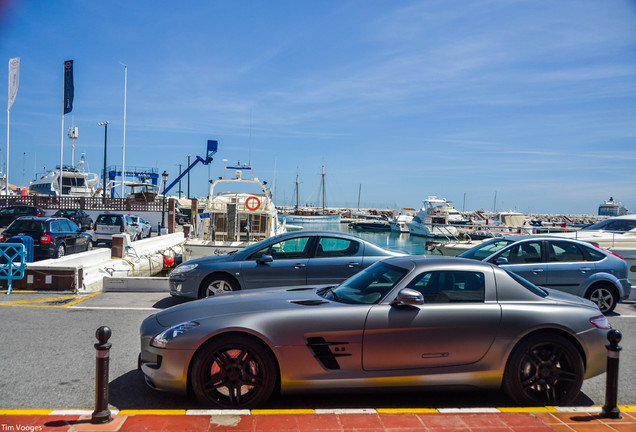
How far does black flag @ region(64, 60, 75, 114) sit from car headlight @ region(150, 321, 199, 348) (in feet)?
133

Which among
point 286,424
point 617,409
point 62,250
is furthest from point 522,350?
point 62,250

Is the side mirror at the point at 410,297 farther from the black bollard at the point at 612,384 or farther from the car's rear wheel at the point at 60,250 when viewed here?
the car's rear wheel at the point at 60,250

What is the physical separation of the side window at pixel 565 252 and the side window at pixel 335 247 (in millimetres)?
3721

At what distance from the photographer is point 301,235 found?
9398mm

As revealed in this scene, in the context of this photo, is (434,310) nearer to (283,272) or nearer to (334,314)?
(334,314)

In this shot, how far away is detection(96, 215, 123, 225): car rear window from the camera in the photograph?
2450 centimetres

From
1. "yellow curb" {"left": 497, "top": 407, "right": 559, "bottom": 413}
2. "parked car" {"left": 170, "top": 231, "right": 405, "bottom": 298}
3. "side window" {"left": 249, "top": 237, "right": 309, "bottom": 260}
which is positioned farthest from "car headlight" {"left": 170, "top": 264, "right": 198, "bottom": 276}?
"yellow curb" {"left": 497, "top": 407, "right": 559, "bottom": 413}

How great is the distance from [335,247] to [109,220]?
1834cm

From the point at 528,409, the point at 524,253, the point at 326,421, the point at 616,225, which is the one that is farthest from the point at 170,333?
the point at 616,225

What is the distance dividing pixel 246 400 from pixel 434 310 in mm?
1919

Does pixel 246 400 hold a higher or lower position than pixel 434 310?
lower

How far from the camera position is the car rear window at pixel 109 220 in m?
24.5

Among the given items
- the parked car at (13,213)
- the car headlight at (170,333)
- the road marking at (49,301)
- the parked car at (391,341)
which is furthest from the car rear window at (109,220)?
the car headlight at (170,333)

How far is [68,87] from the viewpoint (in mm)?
39969
